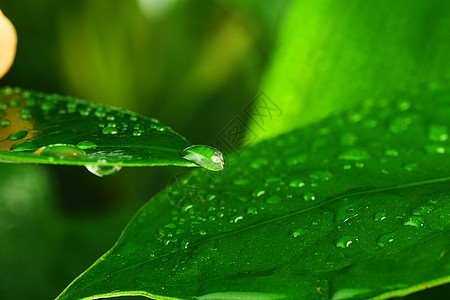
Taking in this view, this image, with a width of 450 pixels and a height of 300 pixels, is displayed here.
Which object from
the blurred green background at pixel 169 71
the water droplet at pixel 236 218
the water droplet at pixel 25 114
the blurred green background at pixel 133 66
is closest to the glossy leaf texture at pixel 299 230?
the water droplet at pixel 236 218

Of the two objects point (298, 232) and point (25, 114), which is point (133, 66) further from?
point (298, 232)

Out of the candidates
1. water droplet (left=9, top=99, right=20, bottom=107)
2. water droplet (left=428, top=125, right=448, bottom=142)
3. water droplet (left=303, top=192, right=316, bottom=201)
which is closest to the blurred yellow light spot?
water droplet (left=9, top=99, right=20, bottom=107)

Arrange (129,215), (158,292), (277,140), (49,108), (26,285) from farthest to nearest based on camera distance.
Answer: (129,215) < (26,285) < (277,140) < (49,108) < (158,292)

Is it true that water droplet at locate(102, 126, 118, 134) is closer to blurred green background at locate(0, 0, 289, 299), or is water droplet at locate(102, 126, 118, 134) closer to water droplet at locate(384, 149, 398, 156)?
water droplet at locate(384, 149, 398, 156)

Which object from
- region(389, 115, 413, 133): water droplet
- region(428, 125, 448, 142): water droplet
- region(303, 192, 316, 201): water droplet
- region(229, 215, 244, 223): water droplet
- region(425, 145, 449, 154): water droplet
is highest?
region(389, 115, 413, 133): water droplet

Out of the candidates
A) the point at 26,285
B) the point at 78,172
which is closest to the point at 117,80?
the point at 78,172

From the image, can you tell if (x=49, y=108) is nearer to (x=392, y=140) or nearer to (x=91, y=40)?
(x=392, y=140)
